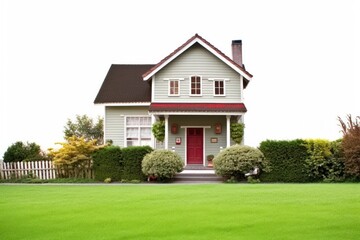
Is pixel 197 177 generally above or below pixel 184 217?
below

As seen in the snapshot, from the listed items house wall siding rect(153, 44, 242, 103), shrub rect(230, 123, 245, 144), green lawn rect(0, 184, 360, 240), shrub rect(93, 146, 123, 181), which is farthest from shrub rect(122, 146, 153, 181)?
green lawn rect(0, 184, 360, 240)

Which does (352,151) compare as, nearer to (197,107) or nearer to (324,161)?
(324,161)

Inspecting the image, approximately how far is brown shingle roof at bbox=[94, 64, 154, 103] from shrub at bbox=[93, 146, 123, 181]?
584 cm

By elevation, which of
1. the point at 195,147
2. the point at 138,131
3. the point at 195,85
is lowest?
the point at 195,147

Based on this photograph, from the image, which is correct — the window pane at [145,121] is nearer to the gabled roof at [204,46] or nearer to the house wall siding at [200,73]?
the house wall siding at [200,73]

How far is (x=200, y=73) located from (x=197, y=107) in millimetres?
2367

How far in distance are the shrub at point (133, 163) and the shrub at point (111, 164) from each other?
317 mm

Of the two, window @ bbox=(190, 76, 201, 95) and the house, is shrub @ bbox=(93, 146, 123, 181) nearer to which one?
the house

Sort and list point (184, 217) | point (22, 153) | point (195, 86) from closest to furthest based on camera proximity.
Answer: point (184, 217)
point (195, 86)
point (22, 153)

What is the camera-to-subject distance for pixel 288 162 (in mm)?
23812

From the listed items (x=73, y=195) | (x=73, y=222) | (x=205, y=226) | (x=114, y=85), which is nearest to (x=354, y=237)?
(x=205, y=226)

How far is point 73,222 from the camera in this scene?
10328 millimetres

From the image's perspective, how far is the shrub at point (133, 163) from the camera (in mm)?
24500

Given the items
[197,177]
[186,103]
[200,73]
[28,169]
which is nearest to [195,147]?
[186,103]
